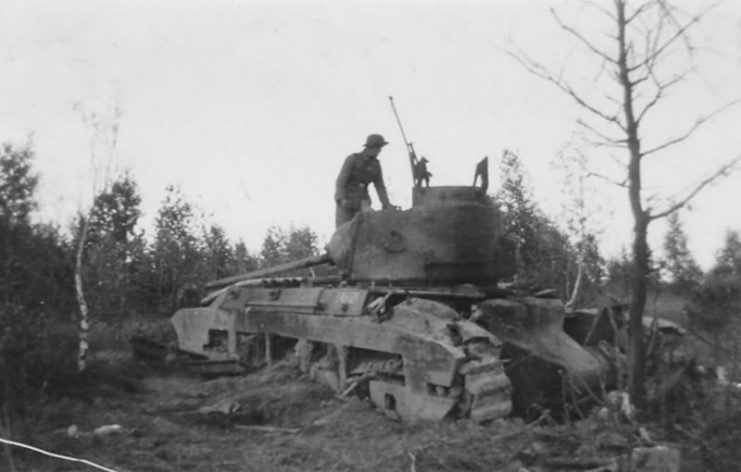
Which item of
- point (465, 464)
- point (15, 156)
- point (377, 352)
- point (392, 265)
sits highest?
point (15, 156)

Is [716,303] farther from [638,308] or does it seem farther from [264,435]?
[264,435]

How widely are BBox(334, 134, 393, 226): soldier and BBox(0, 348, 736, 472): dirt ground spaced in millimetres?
2660

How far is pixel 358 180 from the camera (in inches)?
554

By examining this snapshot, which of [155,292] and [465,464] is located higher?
[155,292]

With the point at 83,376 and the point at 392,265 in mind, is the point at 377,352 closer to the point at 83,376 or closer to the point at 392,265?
the point at 392,265

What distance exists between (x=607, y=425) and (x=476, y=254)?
4012 mm

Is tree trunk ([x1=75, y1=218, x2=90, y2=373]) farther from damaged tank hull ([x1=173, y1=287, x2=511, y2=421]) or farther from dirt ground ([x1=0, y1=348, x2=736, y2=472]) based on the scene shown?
damaged tank hull ([x1=173, y1=287, x2=511, y2=421])

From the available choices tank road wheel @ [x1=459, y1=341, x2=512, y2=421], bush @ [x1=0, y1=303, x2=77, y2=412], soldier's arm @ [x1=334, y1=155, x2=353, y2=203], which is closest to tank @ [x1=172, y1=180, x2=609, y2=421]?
tank road wheel @ [x1=459, y1=341, x2=512, y2=421]

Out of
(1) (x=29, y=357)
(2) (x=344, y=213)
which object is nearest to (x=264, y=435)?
(1) (x=29, y=357)

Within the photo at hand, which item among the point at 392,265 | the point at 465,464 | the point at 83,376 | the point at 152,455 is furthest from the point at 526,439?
the point at 83,376

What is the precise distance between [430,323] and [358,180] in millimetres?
4546

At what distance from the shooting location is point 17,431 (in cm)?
819

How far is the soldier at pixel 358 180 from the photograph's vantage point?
45.7 ft

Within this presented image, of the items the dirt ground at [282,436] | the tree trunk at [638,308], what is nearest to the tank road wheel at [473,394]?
the dirt ground at [282,436]
